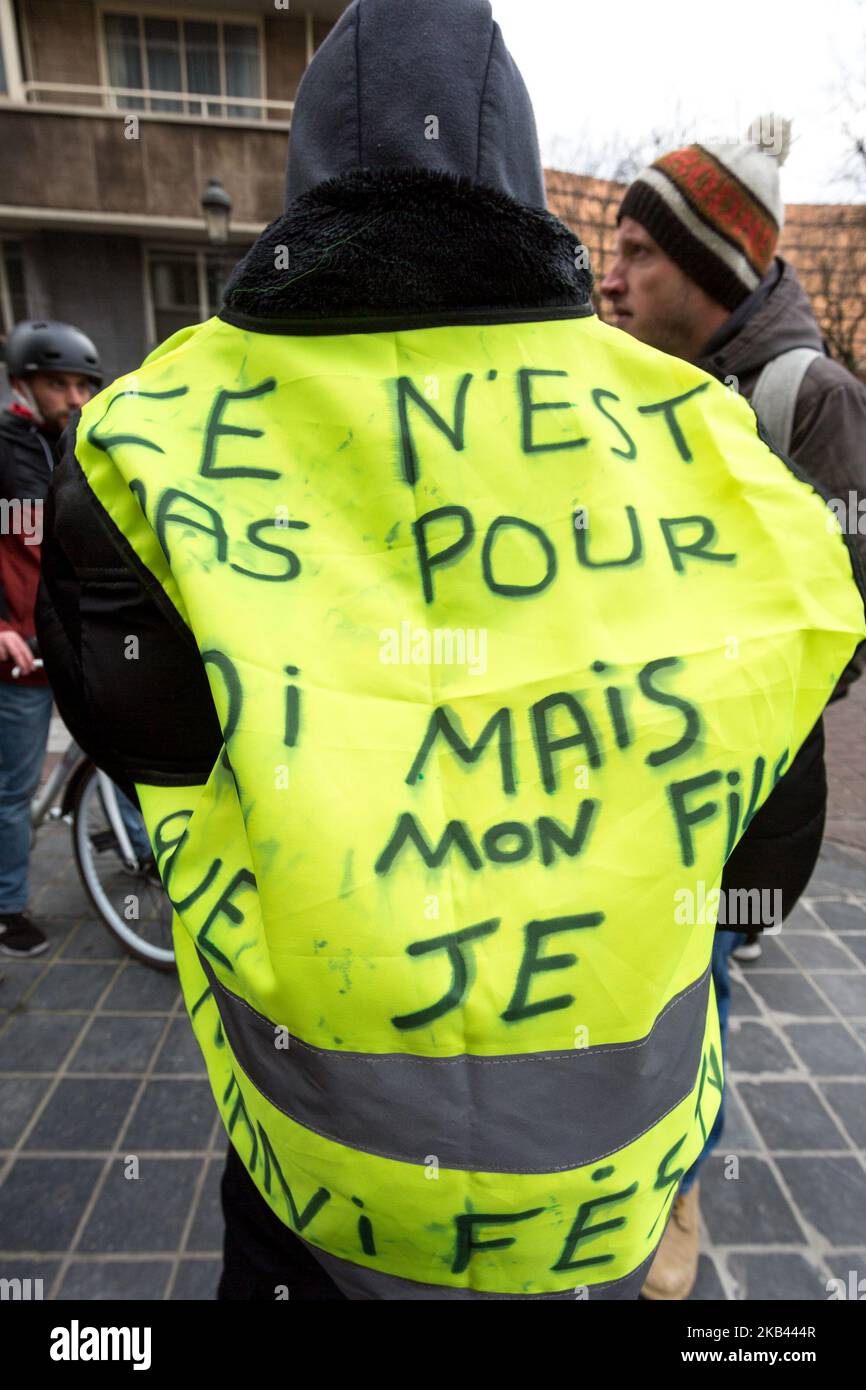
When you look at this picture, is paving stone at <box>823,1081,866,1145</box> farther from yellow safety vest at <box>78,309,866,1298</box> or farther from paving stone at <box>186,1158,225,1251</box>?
yellow safety vest at <box>78,309,866,1298</box>

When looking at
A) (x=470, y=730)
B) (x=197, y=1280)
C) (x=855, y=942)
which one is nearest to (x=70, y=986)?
(x=197, y=1280)

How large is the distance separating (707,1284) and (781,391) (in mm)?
2203

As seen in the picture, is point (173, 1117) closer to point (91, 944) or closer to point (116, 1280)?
point (116, 1280)

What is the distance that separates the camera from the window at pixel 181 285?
12.7m

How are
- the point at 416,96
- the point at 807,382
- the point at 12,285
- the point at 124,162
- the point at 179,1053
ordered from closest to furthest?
the point at 416,96 < the point at 807,382 < the point at 179,1053 < the point at 124,162 < the point at 12,285

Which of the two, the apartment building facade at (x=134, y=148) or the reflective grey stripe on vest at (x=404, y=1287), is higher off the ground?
the apartment building facade at (x=134, y=148)

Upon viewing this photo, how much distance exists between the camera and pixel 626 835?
0.76 m

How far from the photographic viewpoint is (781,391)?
1.70m

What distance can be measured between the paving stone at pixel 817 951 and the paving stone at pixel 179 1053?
2.37 m

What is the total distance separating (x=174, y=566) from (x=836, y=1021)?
10.2 ft

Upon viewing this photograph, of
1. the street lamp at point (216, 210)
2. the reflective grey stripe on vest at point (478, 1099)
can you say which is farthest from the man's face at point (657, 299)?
the street lamp at point (216, 210)

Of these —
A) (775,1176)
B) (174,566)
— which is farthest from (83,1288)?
(174,566)

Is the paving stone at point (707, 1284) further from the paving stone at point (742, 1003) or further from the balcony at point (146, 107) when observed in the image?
the balcony at point (146, 107)
